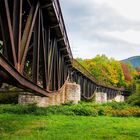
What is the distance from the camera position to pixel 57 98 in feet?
136

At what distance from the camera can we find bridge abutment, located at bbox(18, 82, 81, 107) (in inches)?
1535

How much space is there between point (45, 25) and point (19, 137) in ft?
17.3

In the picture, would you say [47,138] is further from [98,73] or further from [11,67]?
[98,73]

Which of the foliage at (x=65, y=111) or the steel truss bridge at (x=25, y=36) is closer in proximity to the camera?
the steel truss bridge at (x=25, y=36)

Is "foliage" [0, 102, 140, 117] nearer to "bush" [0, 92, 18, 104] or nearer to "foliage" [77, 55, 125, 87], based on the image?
"bush" [0, 92, 18, 104]

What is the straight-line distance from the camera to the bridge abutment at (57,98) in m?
39.0

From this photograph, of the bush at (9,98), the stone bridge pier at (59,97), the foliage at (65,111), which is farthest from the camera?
the bush at (9,98)

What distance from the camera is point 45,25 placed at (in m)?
19.5

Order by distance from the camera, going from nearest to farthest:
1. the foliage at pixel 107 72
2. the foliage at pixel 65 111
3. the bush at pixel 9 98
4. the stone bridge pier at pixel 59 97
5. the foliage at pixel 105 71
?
1. the foliage at pixel 65 111
2. the stone bridge pier at pixel 59 97
3. the bush at pixel 9 98
4. the foliage at pixel 105 71
5. the foliage at pixel 107 72

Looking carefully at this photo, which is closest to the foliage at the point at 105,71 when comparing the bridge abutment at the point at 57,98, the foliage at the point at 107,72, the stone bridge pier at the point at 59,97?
the foliage at the point at 107,72

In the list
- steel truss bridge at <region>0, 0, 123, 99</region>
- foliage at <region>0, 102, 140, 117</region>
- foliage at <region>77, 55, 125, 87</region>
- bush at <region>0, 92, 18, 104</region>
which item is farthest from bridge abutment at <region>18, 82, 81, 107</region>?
foliage at <region>77, 55, 125, 87</region>

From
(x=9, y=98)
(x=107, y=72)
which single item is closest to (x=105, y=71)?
(x=107, y=72)

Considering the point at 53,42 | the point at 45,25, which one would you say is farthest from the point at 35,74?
the point at 53,42

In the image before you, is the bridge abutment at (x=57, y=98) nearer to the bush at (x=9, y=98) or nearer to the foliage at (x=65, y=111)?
the foliage at (x=65, y=111)
